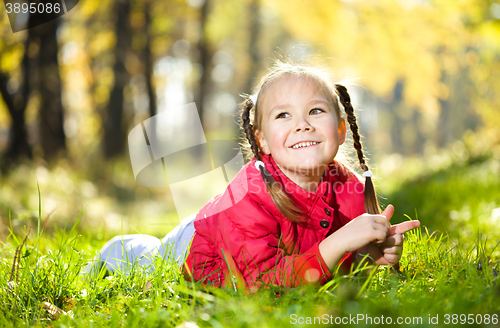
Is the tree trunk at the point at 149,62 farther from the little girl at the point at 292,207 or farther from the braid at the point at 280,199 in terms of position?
the braid at the point at 280,199

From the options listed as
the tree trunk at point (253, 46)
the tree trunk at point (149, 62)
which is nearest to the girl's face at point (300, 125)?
the tree trunk at point (149, 62)

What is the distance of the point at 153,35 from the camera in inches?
492

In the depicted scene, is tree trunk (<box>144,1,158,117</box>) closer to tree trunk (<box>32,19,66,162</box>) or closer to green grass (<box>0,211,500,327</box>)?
tree trunk (<box>32,19,66,162</box>)

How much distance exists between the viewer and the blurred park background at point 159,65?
452 centimetres

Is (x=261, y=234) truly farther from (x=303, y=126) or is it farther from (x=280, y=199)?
(x=303, y=126)

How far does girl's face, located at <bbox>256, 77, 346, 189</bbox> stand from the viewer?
2.11 m

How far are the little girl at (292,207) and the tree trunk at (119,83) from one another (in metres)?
8.09

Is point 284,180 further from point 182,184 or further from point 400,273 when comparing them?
point 182,184

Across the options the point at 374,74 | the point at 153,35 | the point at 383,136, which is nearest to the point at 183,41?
the point at 153,35

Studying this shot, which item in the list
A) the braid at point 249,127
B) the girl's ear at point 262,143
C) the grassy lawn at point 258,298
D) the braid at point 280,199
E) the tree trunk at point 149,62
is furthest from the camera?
the tree trunk at point 149,62

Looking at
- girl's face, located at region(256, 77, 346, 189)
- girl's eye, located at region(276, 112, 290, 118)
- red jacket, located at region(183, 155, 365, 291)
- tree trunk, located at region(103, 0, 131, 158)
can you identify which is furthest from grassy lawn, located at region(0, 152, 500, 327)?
tree trunk, located at region(103, 0, 131, 158)

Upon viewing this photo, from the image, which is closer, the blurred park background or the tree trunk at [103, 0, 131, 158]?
the blurred park background

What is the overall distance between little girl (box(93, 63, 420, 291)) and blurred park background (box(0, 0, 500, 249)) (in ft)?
1.26

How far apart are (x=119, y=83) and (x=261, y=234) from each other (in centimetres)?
917
